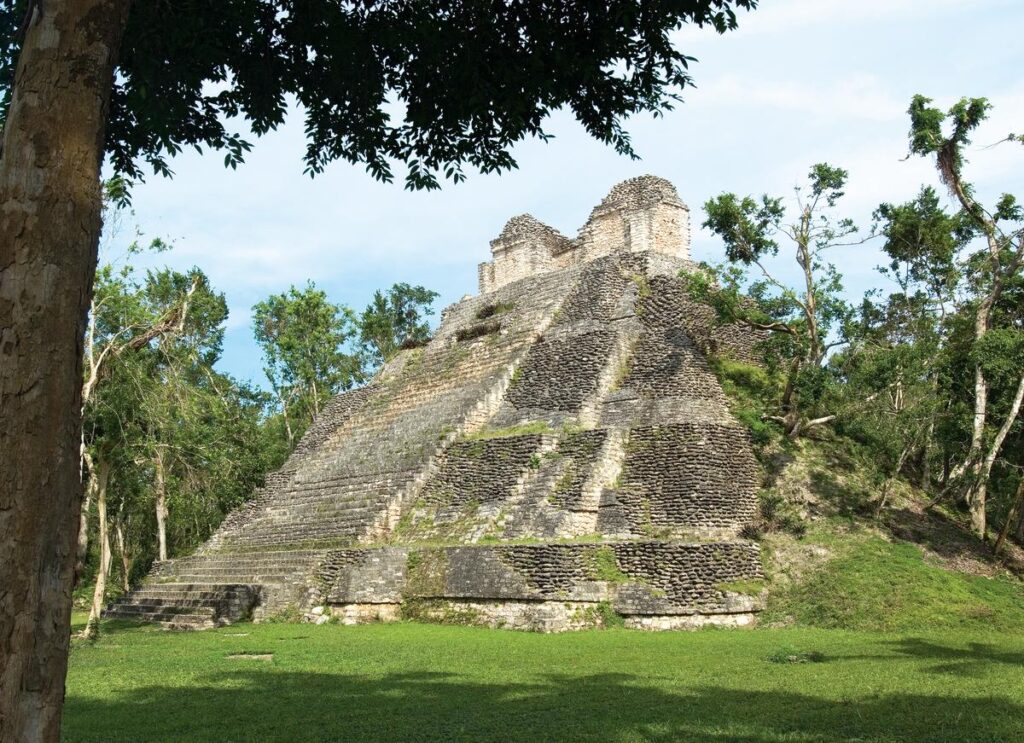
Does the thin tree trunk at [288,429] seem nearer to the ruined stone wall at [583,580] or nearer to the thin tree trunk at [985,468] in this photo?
the ruined stone wall at [583,580]

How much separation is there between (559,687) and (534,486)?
295 inches

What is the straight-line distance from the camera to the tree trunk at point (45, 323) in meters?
2.85

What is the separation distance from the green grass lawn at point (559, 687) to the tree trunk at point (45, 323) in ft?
10.2

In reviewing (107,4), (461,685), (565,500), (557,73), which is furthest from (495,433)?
(107,4)

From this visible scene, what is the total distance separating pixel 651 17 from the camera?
6176mm

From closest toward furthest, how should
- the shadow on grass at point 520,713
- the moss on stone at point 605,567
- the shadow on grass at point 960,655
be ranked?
the shadow on grass at point 520,713, the shadow on grass at point 960,655, the moss on stone at point 605,567

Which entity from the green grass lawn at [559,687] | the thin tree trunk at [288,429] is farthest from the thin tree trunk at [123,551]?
the green grass lawn at [559,687]

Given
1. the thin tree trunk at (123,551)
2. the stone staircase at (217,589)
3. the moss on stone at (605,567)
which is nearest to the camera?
the moss on stone at (605,567)

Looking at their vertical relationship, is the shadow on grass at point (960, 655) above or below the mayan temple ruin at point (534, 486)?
below

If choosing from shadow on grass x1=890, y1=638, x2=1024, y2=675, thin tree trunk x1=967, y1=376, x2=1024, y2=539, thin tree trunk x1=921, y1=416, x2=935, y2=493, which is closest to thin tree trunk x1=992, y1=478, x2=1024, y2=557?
thin tree trunk x1=967, y1=376, x2=1024, y2=539

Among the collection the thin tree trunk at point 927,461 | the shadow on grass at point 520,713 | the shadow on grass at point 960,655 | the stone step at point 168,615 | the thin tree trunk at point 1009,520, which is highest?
the thin tree trunk at point 927,461

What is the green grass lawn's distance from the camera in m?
5.74

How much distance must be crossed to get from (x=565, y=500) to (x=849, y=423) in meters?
4.98

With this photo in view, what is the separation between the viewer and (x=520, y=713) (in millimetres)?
Answer: 6312
